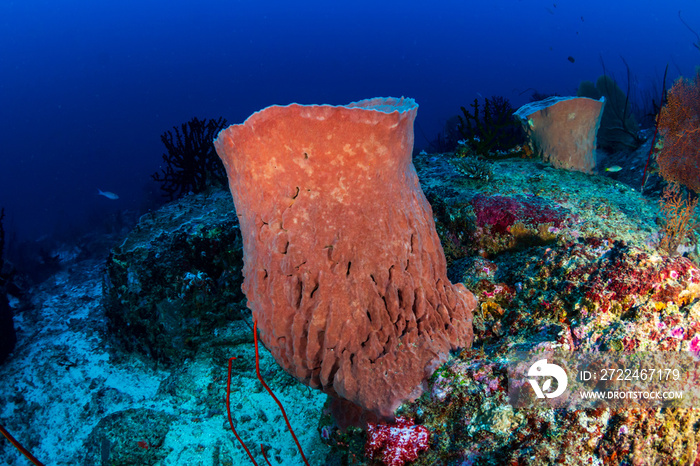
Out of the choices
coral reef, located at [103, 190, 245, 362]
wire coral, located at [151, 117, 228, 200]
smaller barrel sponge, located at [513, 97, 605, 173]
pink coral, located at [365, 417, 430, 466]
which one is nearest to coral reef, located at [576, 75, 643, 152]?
smaller barrel sponge, located at [513, 97, 605, 173]

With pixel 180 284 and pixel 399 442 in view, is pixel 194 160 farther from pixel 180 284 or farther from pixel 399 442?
pixel 399 442

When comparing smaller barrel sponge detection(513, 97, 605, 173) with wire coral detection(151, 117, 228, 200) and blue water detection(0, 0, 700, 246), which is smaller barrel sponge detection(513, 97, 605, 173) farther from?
blue water detection(0, 0, 700, 246)

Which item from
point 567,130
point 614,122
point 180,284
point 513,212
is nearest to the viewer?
point 513,212

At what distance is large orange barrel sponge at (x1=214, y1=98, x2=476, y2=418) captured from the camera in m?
1.93

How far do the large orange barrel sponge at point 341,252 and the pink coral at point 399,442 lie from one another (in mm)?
97

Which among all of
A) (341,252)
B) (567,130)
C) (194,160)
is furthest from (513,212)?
(194,160)

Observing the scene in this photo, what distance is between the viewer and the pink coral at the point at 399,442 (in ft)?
6.00

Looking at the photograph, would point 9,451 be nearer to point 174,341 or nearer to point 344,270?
point 174,341

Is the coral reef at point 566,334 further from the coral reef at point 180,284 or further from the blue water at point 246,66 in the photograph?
the blue water at point 246,66

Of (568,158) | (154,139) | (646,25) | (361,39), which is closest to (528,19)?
(646,25)

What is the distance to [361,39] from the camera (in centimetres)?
10438

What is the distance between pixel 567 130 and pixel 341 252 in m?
4.31

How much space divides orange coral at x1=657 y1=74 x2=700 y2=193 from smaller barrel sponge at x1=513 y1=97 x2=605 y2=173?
0.85 metres

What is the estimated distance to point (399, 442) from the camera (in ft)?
6.04
